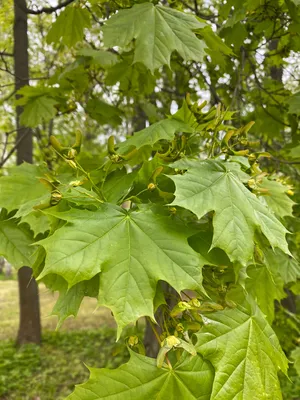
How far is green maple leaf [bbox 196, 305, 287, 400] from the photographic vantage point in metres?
1.05

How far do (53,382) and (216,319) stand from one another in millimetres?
4469

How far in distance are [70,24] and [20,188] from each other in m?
1.40

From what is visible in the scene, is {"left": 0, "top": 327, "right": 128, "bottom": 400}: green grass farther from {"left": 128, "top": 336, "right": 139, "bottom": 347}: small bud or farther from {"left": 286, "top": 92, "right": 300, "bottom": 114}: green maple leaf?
{"left": 286, "top": 92, "right": 300, "bottom": 114}: green maple leaf

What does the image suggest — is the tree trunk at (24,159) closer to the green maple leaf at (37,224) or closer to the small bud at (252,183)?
the green maple leaf at (37,224)

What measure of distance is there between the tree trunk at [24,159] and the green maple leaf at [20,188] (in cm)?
267

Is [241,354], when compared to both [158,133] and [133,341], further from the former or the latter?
[158,133]

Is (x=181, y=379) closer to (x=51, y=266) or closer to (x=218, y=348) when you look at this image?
(x=218, y=348)

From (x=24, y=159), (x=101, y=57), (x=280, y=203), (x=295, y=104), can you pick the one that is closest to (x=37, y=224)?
(x=280, y=203)

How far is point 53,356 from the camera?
18.6 feet

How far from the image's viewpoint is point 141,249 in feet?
3.58

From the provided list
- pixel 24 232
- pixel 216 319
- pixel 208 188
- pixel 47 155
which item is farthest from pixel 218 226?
pixel 47 155

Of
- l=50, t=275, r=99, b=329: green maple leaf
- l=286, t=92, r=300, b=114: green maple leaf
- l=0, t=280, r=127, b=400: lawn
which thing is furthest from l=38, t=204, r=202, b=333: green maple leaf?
l=0, t=280, r=127, b=400: lawn

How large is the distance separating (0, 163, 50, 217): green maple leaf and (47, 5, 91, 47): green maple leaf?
1172 millimetres

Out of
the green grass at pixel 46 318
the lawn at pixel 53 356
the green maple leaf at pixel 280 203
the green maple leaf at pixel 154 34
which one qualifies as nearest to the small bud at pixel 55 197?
the green maple leaf at pixel 154 34
